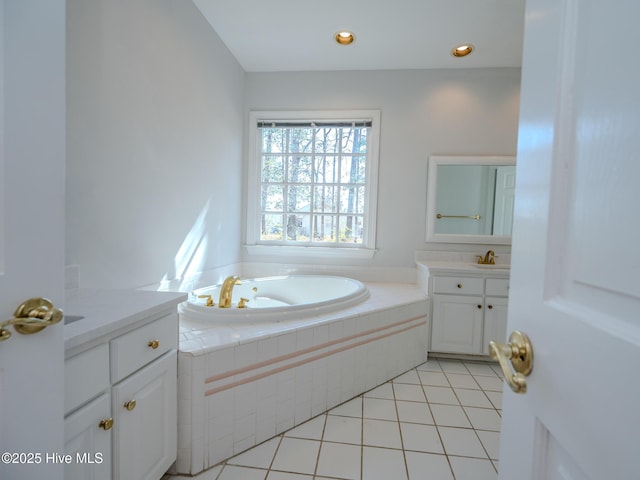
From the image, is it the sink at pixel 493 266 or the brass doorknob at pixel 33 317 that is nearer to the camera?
the brass doorknob at pixel 33 317

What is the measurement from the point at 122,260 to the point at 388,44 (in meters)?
2.65

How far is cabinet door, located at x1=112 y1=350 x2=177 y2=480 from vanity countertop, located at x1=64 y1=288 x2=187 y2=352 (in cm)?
20

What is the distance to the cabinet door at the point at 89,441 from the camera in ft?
2.72

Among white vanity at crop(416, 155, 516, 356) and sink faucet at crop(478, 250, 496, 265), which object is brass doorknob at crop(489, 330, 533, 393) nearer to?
white vanity at crop(416, 155, 516, 356)

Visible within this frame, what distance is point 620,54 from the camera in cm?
35

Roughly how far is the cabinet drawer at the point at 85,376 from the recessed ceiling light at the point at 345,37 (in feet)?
8.88

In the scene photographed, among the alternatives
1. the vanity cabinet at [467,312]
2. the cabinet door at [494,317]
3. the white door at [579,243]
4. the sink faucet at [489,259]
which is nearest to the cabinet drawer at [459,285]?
the vanity cabinet at [467,312]

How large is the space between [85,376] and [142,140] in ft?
4.38

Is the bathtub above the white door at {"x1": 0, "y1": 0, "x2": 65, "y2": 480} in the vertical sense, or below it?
below

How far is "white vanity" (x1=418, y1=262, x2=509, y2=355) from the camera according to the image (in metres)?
2.60

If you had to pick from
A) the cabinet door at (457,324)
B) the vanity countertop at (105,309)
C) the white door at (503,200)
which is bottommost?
the cabinet door at (457,324)

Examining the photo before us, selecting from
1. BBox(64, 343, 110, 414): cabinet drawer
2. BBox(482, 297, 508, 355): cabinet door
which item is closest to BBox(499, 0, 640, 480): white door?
BBox(64, 343, 110, 414): cabinet drawer

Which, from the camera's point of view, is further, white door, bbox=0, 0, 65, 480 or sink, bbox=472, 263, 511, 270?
sink, bbox=472, 263, 511, 270

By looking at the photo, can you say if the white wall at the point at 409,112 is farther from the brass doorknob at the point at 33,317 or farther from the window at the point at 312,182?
the brass doorknob at the point at 33,317
